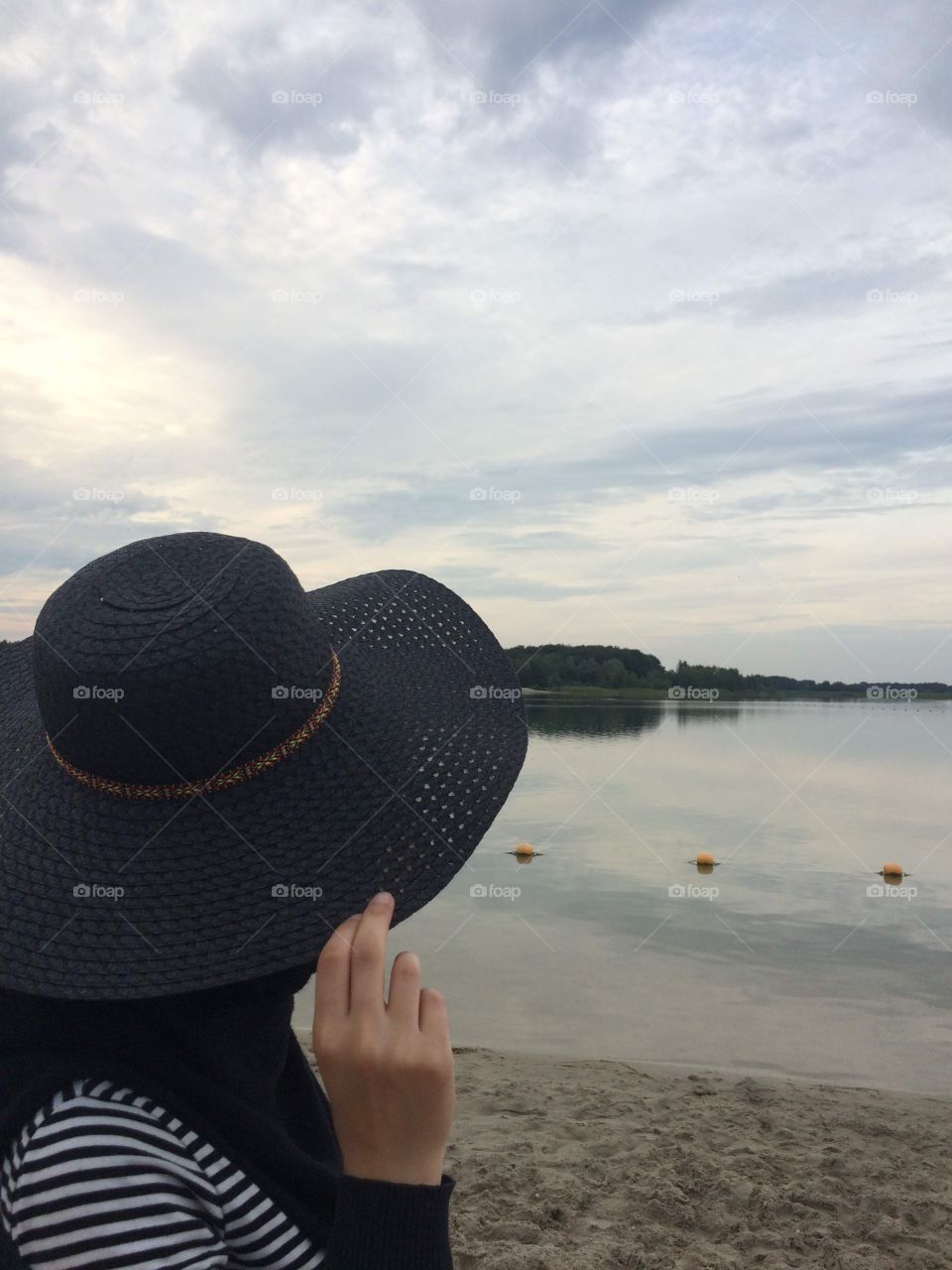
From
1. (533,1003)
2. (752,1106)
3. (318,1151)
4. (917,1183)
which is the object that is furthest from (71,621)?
(533,1003)

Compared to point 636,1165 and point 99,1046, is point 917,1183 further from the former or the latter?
point 99,1046

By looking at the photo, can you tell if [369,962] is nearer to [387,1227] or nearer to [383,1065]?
[383,1065]

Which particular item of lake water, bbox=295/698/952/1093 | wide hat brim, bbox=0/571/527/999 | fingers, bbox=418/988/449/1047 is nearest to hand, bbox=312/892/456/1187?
fingers, bbox=418/988/449/1047

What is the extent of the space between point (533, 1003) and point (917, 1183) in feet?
10.2

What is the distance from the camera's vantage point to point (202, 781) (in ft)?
3.50

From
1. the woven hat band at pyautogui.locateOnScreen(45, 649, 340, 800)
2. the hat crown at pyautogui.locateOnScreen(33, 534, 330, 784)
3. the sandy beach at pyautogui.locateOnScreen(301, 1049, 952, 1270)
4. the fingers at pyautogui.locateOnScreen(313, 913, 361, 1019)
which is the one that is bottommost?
the sandy beach at pyautogui.locateOnScreen(301, 1049, 952, 1270)

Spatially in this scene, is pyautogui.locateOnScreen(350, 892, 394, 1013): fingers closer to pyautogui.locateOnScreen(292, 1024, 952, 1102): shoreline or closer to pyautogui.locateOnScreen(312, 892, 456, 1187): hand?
pyautogui.locateOnScreen(312, 892, 456, 1187): hand

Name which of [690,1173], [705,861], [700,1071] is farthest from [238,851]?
[705,861]

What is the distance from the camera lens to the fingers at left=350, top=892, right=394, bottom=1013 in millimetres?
859

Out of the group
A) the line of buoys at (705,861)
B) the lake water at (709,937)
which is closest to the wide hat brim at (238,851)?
the lake water at (709,937)

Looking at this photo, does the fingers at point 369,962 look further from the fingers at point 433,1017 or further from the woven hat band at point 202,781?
the woven hat band at point 202,781

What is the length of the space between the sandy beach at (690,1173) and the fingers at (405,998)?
3278 millimetres

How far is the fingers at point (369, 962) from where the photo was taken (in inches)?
33.8

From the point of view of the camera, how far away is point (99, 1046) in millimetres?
917
